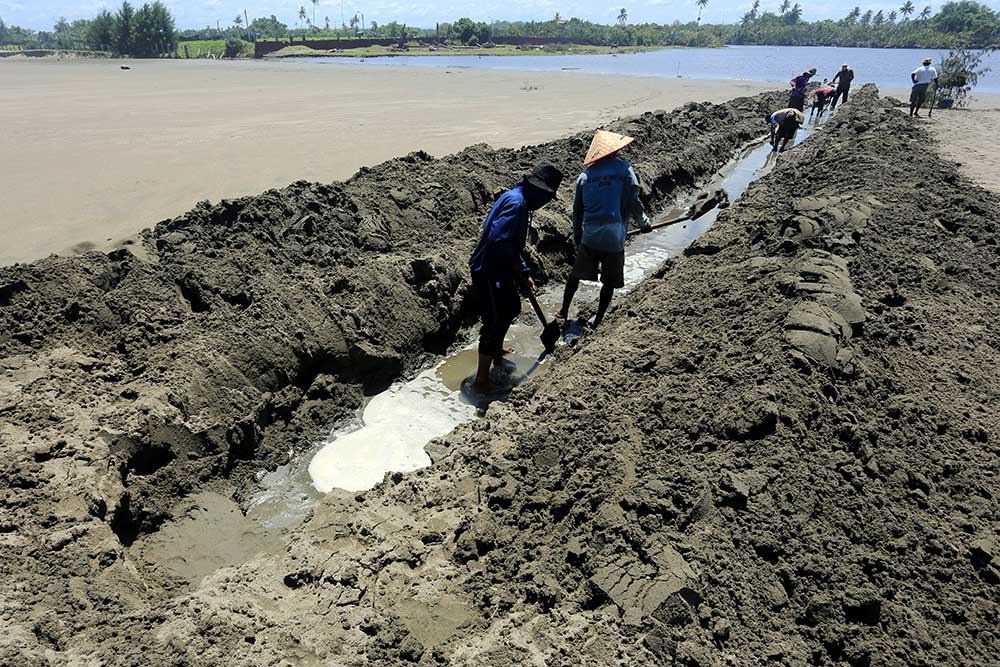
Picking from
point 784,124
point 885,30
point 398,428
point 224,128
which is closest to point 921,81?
point 784,124

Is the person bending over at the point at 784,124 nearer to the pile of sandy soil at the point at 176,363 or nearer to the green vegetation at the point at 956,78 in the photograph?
the pile of sandy soil at the point at 176,363

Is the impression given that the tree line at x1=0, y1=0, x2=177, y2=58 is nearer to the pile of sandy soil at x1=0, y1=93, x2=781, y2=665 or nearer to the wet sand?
the wet sand

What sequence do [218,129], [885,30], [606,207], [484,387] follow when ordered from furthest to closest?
[885,30]
[218,129]
[606,207]
[484,387]

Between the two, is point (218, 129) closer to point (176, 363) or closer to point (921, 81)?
point (176, 363)

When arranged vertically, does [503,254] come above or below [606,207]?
below

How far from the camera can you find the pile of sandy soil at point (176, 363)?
304 cm

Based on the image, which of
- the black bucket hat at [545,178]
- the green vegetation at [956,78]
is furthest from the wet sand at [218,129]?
the green vegetation at [956,78]

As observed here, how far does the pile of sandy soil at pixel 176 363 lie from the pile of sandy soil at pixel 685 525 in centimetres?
37

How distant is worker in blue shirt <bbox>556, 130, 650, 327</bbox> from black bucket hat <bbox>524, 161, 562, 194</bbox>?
66cm

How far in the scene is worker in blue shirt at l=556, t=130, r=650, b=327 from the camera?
5.75 meters

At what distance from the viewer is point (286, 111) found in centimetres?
1925

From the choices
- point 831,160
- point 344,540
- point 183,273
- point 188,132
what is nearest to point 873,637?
point 344,540

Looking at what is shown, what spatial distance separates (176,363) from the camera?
4586 millimetres

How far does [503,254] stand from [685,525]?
2.87 metres
